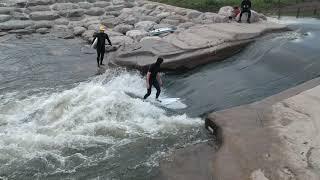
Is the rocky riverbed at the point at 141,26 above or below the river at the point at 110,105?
above

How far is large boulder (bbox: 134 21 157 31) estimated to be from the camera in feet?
73.6

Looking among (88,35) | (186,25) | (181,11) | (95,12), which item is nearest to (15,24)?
(88,35)

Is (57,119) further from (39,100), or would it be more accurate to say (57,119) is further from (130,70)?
(130,70)

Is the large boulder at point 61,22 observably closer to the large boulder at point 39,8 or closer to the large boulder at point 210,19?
the large boulder at point 39,8

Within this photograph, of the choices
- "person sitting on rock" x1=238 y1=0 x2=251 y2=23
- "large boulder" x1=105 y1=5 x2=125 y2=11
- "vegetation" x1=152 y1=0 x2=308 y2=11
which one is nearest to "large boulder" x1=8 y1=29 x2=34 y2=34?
"large boulder" x1=105 y1=5 x2=125 y2=11

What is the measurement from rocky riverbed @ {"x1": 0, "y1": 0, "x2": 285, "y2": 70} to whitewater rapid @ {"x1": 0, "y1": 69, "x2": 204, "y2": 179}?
259 cm

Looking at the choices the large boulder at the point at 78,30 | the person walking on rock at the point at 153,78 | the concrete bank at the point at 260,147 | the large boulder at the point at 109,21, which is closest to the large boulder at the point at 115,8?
the large boulder at the point at 109,21

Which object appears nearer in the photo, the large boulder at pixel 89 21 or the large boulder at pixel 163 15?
the large boulder at pixel 89 21

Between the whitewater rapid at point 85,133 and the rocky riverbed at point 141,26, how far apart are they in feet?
8.50

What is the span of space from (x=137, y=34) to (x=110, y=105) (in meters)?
9.04

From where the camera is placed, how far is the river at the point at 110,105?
32.2ft

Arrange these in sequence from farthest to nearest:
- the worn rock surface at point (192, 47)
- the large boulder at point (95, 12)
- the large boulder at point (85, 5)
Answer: the large boulder at point (85, 5) < the large boulder at point (95, 12) < the worn rock surface at point (192, 47)

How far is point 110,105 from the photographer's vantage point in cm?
1255

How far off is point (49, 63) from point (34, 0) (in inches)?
496
